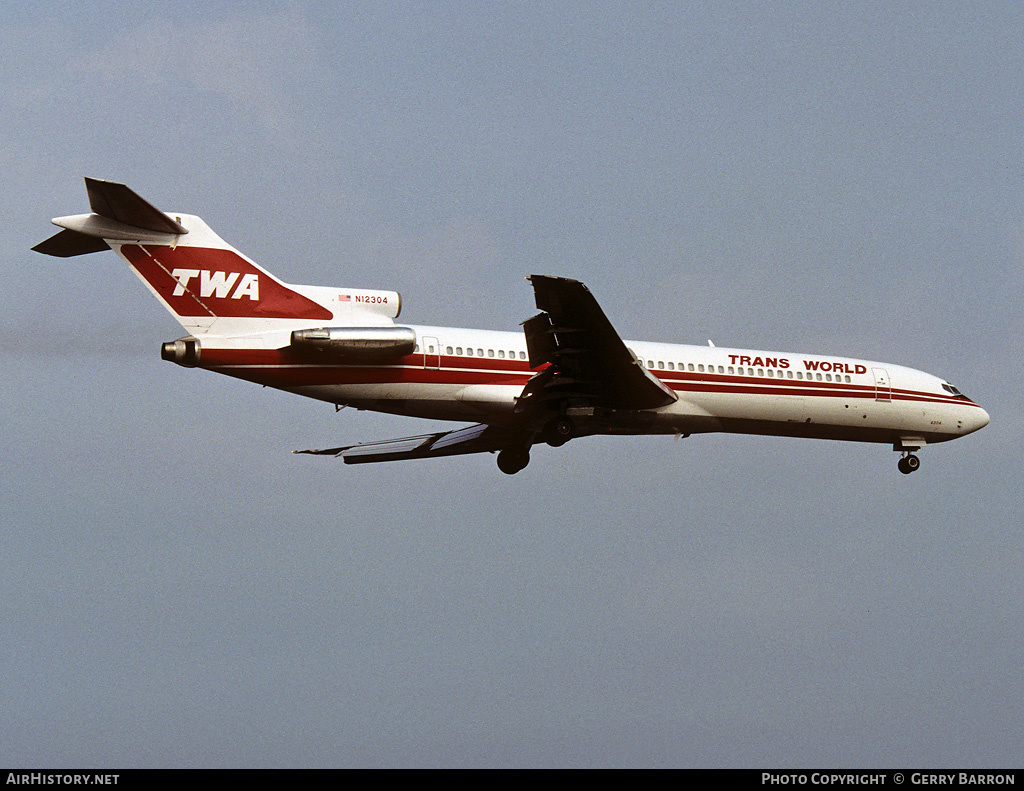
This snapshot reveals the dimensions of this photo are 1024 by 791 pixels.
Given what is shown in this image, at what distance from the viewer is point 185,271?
26.6 meters

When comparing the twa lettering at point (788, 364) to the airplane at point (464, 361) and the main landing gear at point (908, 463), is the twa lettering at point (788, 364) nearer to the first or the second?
the airplane at point (464, 361)

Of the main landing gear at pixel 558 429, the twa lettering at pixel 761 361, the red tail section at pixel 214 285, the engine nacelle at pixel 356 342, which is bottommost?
the main landing gear at pixel 558 429

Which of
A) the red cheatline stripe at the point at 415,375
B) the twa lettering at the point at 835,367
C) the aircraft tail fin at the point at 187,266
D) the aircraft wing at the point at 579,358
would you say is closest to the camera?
the aircraft tail fin at the point at 187,266

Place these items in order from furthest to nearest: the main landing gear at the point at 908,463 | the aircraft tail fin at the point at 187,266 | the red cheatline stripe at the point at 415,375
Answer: the main landing gear at the point at 908,463 < the red cheatline stripe at the point at 415,375 < the aircraft tail fin at the point at 187,266

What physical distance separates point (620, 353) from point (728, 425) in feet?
16.2

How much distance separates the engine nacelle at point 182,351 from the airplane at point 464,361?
1.2 inches

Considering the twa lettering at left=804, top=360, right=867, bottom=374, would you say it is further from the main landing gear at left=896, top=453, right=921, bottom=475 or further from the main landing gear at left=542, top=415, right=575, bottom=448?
the main landing gear at left=542, top=415, right=575, bottom=448

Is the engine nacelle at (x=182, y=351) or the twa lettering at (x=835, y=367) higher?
the twa lettering at (x=835, y=367)

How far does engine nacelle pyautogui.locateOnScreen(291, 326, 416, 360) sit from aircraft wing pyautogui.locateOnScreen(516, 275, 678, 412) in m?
2.78

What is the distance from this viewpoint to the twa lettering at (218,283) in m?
26.6

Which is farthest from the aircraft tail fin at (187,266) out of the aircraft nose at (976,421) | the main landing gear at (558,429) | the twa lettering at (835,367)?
the aircraft nose at (976,421)

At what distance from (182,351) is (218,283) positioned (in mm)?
1886

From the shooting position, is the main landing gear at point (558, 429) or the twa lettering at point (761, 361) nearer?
the main landing gear at point (558, 429)
